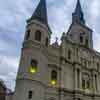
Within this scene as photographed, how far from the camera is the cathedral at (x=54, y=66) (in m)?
22.4

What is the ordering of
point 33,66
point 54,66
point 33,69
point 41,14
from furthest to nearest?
1. point 41,14
2. point 54,66
3. point 33,66
4. point 33,69

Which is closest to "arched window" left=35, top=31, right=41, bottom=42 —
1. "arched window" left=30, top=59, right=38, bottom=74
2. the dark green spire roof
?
the dark green spire roof

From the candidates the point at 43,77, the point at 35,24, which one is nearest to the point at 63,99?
the point at 43,77

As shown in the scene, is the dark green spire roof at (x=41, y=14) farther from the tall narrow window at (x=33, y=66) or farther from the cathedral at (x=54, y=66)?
the tall narrow window at (x=33, y=66)

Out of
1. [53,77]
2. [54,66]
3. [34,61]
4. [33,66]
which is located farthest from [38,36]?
[53,77]

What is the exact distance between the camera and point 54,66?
26250 mm

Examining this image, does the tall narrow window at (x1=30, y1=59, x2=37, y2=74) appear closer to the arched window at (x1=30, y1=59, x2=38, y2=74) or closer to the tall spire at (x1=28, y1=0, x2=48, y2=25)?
the arched window at (x1=30, y1=59, x2=38, y2=74)

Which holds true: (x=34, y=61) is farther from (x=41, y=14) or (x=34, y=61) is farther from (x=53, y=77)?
(x=41, y=14)

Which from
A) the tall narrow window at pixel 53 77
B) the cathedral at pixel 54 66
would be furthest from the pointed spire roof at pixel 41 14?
the tall narrow window at pixel 53 77

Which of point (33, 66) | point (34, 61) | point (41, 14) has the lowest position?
point (33, 66)

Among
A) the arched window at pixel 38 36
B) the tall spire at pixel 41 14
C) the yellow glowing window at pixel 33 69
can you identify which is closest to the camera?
the yellow glowing window at pixel 33 69

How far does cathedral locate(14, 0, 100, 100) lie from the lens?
22.4 meters

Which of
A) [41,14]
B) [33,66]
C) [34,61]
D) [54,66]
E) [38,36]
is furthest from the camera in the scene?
[41,14]

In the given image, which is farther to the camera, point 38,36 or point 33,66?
point 38,36
